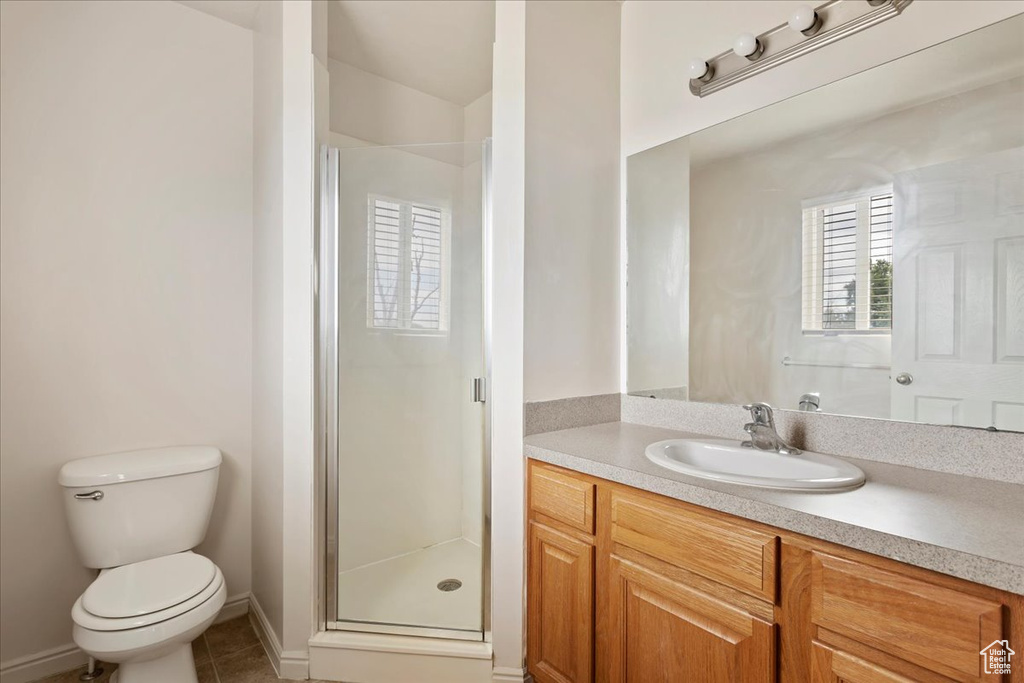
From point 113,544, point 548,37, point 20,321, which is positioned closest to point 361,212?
point 548,37

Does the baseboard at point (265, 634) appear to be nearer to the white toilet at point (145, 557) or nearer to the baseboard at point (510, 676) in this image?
the white toilet at point (145, 557)

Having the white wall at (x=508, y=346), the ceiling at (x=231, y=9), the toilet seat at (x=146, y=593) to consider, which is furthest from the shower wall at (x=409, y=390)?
the ceiling at (x=231, y=9)

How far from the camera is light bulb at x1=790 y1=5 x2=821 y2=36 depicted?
137 cm

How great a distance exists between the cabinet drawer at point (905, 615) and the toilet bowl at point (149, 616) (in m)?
1.69

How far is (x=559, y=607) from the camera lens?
1477mm

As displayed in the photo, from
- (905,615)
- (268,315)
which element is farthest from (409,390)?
(905,615)

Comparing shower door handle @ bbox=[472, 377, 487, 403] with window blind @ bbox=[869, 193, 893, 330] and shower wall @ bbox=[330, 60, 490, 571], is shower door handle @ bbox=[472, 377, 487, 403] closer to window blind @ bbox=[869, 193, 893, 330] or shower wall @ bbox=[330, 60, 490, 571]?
shower wall @ bbox=[330, 60, 490, 571]

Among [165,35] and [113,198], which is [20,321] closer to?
[113,198]

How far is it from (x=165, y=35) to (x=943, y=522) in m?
2.95

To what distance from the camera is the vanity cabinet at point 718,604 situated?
77cm

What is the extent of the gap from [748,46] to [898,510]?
1375 millimetres

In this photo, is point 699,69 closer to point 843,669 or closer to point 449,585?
point 843,669

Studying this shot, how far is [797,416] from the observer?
4.76 feet

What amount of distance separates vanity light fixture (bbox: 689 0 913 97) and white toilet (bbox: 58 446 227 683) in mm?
2338
